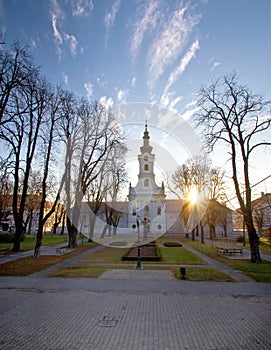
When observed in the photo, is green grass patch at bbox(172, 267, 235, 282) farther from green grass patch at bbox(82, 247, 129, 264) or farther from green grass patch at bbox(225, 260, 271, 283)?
green grass patch at bbox(82, 247, 129, 264)

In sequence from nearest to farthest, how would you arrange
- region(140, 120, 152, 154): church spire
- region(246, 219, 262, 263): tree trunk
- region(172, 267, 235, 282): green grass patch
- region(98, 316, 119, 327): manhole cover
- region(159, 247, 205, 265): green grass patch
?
region(98, 316, 119, 327): manhole cover
region(172, 267, 235, 282): green grass patch
region(246, 219, 262, 263): tree trunk
region(159, 247, 205, 265): green grass patch
region(140, 120, 152, 154): church spire

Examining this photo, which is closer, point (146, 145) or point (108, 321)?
point (108, 321)

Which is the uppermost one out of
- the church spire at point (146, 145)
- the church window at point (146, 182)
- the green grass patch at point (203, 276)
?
the church spire at point (146, 145)

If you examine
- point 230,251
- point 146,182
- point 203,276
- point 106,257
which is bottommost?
point 203,276

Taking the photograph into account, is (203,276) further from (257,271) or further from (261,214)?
(261,214)

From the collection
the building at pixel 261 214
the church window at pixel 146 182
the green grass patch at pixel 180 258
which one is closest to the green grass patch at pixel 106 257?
the green grass patch at pixel 180 258

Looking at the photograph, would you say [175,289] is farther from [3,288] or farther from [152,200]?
[152,200]

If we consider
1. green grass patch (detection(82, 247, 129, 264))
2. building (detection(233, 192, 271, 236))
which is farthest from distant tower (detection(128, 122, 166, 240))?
green grass patch (detection(82, 247, 129, 264))

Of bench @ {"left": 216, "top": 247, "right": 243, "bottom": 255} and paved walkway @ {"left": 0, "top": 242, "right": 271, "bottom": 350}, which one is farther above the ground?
bench @ {"left": 216, "top": 247, "right": 243, "bottom": 255}

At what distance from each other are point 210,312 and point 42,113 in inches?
708

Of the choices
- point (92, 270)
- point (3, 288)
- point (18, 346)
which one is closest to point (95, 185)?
point (92, 270)

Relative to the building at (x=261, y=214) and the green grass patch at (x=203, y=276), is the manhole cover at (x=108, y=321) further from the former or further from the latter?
the building at (x=261, y=214)

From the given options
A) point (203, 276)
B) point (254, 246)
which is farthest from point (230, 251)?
point (203, 276)

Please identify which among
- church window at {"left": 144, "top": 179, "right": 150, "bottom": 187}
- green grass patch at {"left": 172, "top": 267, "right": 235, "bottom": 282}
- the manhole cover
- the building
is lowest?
the manhole cover
